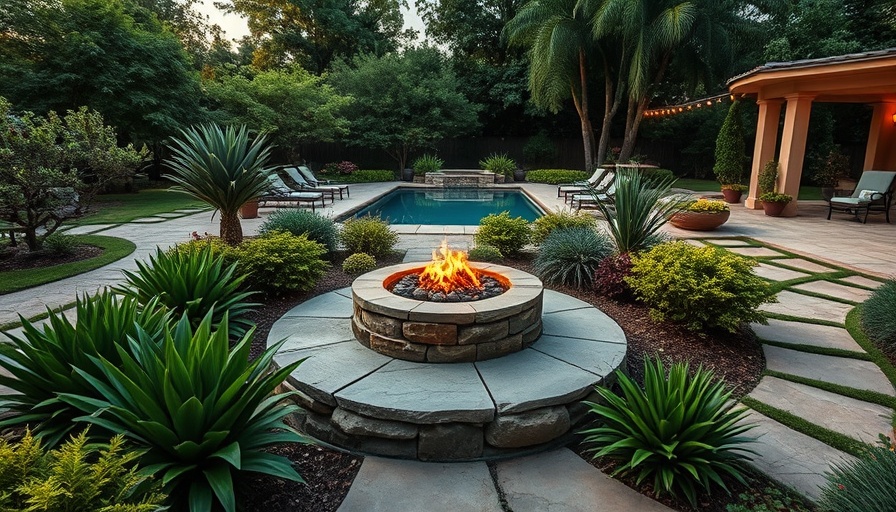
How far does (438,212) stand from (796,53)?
12.8m

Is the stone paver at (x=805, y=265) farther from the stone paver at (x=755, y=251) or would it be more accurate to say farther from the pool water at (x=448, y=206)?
the pool water at (x=448, y=206)

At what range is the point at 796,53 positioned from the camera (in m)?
14.6

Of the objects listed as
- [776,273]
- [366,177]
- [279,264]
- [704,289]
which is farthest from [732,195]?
[366,177]

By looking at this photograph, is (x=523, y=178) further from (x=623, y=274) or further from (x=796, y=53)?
(x=623, y=274)

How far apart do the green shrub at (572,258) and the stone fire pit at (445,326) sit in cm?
180

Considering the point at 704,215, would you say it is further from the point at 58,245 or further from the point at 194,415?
the point at 58,245

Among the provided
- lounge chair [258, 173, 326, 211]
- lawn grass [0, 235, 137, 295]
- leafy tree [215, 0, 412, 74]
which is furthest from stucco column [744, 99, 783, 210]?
leafy tree [215, 0, 412, 74]

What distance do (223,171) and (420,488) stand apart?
4.39 meters

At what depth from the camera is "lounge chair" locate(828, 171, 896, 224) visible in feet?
31.2

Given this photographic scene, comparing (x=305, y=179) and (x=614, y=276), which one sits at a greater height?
(x=305, y=179)

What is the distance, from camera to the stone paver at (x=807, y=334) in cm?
389

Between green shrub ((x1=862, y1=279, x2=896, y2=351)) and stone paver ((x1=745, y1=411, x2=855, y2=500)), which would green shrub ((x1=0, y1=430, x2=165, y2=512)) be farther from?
green shrub ((x1=862, y1=279, x2=896, y2=351))

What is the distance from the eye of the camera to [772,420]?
2.85 metres

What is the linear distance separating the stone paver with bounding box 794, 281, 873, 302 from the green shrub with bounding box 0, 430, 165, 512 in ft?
20.8
